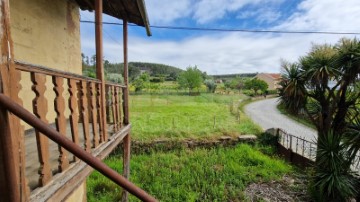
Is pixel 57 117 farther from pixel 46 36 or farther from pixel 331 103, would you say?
pixel 331 103

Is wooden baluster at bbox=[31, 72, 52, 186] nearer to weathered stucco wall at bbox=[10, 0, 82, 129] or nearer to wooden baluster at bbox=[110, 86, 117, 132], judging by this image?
wooden baluster at bbox=[110, 86, 117, 132]

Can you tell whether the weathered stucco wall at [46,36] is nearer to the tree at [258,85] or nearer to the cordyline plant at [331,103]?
the cordyline plant at [331,103]

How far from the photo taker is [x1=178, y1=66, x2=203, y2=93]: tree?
3762 cm

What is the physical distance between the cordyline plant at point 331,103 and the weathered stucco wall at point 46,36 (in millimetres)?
6397

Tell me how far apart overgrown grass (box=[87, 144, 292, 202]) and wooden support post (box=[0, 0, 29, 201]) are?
5654mm

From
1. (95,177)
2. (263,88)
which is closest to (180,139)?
(95,177)

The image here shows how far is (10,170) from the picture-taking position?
1.07m

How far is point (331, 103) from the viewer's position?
24.7 ft

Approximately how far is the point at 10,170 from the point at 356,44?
799 cm

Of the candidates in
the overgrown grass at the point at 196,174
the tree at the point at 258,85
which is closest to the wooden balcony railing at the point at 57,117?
the overgrown grass at the point at 196,174

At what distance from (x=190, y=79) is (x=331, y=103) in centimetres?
3058

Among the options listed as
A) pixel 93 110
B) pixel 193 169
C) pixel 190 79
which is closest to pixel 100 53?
pixel 93 110

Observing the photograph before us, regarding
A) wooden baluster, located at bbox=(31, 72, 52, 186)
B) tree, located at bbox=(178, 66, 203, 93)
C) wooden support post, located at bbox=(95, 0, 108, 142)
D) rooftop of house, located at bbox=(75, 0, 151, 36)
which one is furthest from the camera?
tree, located at bbox=(178, 66, 203, 93)

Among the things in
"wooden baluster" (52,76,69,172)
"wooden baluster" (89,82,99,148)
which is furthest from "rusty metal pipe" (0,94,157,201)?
"wooden baluster" (89,82,99,148)
